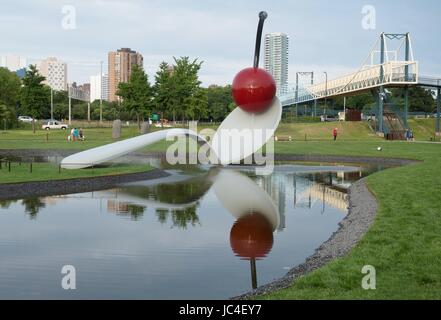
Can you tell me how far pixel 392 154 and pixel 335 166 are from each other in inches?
211

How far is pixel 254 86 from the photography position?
20656 mm

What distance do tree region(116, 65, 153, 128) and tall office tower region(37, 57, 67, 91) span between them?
87.5m

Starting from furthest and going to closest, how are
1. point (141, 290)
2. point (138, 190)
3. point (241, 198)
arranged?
point (138, 190) → point (241, 198) → point (141, 290)

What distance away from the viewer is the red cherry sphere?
813 inches

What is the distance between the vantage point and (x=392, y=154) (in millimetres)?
28812

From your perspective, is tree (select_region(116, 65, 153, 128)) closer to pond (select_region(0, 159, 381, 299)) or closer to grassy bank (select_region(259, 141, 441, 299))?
pond (select_region(0, 159, 381, 299))

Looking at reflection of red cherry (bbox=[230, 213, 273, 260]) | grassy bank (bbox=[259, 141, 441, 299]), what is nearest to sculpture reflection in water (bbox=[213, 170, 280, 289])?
reflection of red cherry (bbox=[230, 213, 273, 260])

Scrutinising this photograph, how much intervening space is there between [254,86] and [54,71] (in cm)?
12380

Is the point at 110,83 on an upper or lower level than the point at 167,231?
upper

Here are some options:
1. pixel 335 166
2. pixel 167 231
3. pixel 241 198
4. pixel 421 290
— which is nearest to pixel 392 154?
pixel 335 166

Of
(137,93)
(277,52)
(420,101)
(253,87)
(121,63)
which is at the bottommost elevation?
(253,87)

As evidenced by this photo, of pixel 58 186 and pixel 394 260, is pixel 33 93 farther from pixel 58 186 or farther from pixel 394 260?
pixel 394 260

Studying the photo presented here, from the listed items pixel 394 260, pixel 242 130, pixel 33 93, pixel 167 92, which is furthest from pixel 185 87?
pixel 394 260
